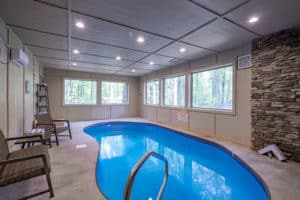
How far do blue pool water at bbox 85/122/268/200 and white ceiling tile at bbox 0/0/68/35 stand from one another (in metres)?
2.92

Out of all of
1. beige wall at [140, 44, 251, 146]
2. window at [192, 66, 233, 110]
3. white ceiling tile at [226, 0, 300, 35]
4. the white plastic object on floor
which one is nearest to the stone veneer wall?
the white plastic object on floor

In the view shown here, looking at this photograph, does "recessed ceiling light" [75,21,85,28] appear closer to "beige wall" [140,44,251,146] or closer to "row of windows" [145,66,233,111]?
"beige wall" [140,44,251,146]

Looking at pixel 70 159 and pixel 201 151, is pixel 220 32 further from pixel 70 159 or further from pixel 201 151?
pixel 70 159

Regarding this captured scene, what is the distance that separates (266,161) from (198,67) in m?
3.51

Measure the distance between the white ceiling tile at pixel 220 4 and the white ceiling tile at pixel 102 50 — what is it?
8.80ft

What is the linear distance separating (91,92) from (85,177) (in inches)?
263

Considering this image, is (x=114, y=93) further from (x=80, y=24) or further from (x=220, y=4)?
(x=220, y=4)

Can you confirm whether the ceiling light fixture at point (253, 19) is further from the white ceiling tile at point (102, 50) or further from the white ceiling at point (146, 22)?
the white ceiling tile at point (102, 50)

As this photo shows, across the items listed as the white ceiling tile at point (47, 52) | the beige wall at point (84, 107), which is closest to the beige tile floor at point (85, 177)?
the white ceiling tile at point (47, 52)

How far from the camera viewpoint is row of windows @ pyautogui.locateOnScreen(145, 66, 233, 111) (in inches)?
184

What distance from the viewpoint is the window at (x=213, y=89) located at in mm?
4645

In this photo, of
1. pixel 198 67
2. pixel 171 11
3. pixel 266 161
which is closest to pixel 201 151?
pixel 266 161

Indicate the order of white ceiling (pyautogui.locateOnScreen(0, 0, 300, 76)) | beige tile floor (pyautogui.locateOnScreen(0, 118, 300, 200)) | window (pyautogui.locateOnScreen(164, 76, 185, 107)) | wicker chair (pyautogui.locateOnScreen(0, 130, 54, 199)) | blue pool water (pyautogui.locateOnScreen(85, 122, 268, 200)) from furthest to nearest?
window (pyautogui.locateOnScreen(164, 76, 185, 107))
blue pool water (pyautogui.locateOnScreen(85, 122, 268, 200))
white ceiling (pyautogui.locateOnScreen(0, 0, 300, 76))
beige tile floor (pyautogui.locateOnScreen(0, 118, 300, 200))
wicker chair (pyautogui.locateOnScreen(0, 130, 54, 199))

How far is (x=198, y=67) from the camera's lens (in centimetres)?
553
